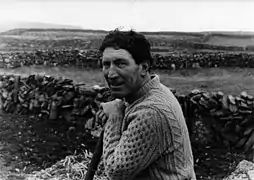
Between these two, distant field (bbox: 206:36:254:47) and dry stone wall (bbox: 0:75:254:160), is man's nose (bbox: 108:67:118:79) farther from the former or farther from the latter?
distant field (bbox: 206:36:254:47)

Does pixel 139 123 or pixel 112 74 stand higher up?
pixel 112 74

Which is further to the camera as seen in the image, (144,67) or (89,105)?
(89,105)

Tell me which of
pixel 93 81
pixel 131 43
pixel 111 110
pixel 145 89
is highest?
pixel 131 43

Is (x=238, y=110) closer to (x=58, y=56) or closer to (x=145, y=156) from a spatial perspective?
(x=58, y=56)

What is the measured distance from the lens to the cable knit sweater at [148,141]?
1.69m

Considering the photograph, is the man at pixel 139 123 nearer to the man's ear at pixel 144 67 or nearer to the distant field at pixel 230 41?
the man's ear at pixel 144 67

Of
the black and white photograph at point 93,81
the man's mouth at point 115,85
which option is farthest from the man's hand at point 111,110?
the black and white photograph at point 93,81

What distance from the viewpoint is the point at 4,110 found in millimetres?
5137

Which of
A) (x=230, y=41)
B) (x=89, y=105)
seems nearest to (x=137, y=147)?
(x=89, y=105)

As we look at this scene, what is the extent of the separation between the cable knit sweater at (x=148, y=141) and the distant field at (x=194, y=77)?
9.89ft

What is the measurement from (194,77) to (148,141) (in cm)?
340

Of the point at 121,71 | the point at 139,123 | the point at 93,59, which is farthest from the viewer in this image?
the point at 93,59

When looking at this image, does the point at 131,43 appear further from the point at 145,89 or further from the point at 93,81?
the point at 93,81

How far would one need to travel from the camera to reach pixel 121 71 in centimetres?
179
